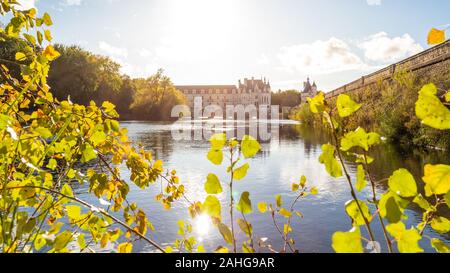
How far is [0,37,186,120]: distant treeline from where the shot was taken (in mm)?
56812

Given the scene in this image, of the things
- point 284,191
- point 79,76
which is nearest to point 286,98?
point 79,76

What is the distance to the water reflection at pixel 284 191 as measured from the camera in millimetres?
6816

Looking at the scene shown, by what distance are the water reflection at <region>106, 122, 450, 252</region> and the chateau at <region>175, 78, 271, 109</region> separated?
9965 cm

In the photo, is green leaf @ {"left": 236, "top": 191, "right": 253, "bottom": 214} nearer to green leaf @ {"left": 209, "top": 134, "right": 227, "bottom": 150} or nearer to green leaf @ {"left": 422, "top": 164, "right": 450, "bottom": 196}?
green leaf @ {"left": 209, "top": 134, "right": 227, "bottom": 150}

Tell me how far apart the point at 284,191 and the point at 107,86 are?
200 feet

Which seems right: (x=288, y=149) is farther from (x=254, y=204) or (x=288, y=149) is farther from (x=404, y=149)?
(x=254, y=204)

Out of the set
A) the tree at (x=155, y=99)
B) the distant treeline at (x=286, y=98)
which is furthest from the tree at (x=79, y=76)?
the distant treeline at (x=286, y=98)

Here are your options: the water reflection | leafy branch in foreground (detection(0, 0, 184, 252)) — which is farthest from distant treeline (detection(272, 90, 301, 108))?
leafy branch in foreground (detection(0, 0, 184, 252))

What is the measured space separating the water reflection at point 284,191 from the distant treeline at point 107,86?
40.0 metres

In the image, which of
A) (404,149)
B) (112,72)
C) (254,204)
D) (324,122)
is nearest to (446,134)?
(404,149)

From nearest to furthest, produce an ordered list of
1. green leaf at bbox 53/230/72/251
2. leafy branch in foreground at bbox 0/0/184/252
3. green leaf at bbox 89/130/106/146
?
green leaf at bbox 53/230/72/251 → leafy branch in foreground at bbox 0/0/184/252 → green leaf at bbox 89/130/106/146

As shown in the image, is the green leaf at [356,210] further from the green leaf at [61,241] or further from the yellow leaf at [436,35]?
the green leaf at [61,241]
